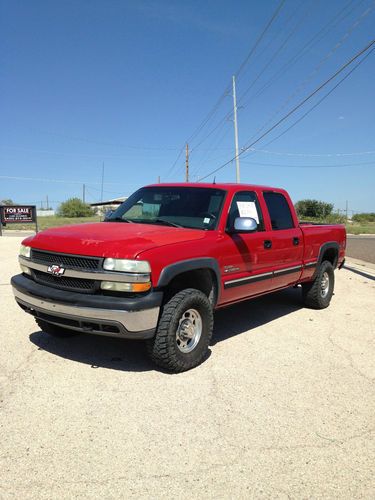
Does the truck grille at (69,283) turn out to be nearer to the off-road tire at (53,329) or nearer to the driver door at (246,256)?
the off-road tire at (53,329)

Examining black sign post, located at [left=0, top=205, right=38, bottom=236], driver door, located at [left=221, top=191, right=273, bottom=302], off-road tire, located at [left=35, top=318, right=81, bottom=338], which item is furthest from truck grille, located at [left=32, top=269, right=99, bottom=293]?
black sign post, located at [left=0, top=205, right=38, bottom=236]

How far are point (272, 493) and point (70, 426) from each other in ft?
4.82

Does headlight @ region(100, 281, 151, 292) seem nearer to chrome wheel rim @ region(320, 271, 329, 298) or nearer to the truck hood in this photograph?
the truck hood

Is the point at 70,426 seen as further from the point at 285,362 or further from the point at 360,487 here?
the point at 285,362

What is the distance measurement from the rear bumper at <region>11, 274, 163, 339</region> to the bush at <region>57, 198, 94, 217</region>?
7765 centimetres

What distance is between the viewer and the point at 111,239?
3.73 metres

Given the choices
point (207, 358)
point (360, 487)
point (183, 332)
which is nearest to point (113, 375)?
point (183, 332)

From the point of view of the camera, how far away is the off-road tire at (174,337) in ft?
12.3

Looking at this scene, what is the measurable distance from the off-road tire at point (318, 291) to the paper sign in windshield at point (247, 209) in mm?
2014

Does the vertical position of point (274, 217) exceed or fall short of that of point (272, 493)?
it exceeds it

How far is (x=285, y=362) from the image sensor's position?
14.3 feet

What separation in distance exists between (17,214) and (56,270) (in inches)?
796

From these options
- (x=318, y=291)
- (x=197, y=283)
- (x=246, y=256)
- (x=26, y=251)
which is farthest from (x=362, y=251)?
(x=26, y=251)

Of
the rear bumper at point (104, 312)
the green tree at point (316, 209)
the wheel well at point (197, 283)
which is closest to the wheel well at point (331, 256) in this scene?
the wheel well at point (197, 283)
